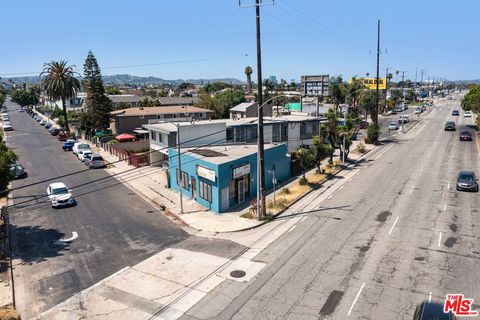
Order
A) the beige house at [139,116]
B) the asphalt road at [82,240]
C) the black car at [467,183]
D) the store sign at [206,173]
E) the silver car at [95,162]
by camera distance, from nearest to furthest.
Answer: the asphalt road at [82,240] → the store sign at [206,173] → the black car at [467,183] → the silver car at [95,162] → the beige house at [139,116]

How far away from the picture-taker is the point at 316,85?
73125 mm

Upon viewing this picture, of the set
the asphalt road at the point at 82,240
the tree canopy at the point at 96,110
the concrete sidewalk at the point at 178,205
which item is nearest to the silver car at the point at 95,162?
the concrete sidewalk at the point at 178,205

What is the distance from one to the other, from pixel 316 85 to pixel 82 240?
58174mm

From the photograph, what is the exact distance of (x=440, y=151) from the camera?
50062 mm

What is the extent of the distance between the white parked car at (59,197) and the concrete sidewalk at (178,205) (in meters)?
4.23

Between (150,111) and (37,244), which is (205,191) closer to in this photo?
(37,244)

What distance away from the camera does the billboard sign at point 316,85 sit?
7195 centimetres

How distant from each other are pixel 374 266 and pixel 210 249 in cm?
892

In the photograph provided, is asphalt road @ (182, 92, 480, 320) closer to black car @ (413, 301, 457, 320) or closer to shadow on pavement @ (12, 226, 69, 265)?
black car @ (413, 301, 457, 320)

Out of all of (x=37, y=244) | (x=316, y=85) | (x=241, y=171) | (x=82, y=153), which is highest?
(x=316, y=85)

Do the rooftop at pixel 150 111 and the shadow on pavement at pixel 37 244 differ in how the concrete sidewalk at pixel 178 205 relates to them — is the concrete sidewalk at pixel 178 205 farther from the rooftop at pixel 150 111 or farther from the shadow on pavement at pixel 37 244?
the rooftop at pixel 150 111

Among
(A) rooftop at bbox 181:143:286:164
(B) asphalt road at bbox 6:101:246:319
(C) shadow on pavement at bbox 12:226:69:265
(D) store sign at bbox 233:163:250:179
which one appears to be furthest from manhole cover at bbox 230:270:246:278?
(D) store sign at bbox 233:163:250:179

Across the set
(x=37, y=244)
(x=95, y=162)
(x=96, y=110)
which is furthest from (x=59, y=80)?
(x=37, y=244)

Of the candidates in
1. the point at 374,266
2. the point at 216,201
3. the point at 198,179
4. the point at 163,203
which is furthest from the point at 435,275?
the point at 163,203
